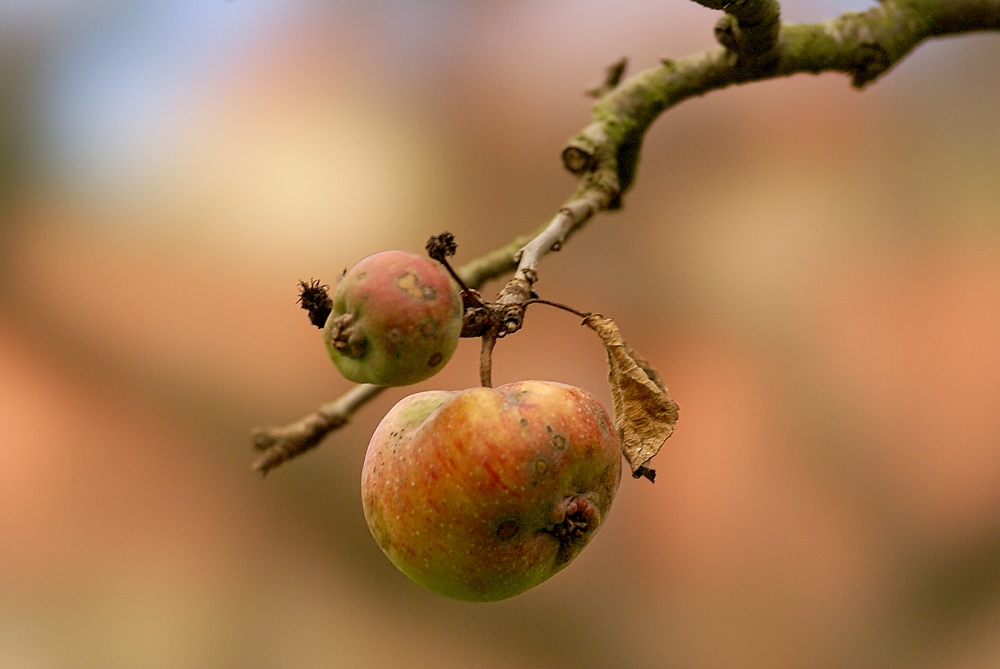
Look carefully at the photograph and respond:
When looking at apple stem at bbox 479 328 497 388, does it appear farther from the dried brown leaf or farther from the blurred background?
the blurred background

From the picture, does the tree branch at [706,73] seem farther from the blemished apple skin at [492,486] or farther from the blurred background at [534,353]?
the blurred background at [534,353]

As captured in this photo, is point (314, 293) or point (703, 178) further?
point (703, 178)

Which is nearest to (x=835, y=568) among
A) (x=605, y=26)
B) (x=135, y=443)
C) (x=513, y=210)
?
(x=513, y=210)

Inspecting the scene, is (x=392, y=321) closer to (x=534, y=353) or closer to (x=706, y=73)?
(x=706, y=73)

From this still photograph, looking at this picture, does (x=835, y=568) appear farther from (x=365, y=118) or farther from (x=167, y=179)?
(x=167, y=179)

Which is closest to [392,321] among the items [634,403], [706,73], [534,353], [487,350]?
[487,350]

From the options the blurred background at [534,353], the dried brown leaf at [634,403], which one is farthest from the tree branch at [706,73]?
the blurred background at [534,353]
